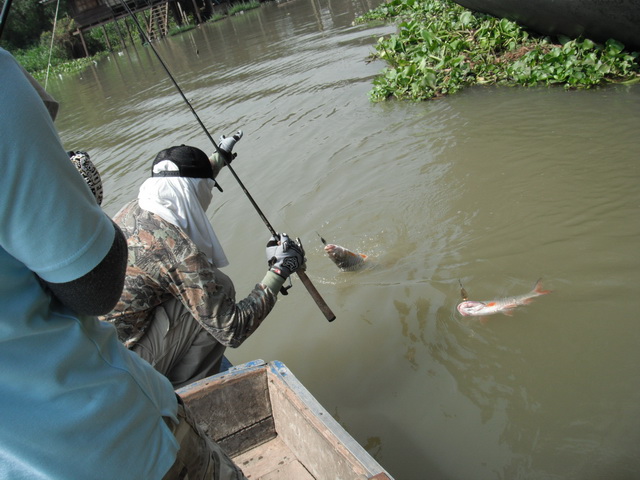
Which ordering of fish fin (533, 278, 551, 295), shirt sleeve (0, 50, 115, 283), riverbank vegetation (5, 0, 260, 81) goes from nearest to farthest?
shirt sleeve (0, 50, 115, 283) → fish fin (533, 278, 551, 295) → riverbank vegetation (5, 0, 260, 81)

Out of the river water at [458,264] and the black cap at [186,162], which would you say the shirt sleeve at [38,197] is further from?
the river water at [458,264]

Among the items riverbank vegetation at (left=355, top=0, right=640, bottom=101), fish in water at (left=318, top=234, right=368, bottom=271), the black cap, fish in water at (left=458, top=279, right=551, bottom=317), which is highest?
the black cap

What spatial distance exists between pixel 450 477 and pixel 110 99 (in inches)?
677

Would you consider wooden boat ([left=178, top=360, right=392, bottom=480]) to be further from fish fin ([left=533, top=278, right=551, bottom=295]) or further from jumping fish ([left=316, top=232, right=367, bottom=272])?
fish fin ([left=533, top=278, right=551, bottom=295])

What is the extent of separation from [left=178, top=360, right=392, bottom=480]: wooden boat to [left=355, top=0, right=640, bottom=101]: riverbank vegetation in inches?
261

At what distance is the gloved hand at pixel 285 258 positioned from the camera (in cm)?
303

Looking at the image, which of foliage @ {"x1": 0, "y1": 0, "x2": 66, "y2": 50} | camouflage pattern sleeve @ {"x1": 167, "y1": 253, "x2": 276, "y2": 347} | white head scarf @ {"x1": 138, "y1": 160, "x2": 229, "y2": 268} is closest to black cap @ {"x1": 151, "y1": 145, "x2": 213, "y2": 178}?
white head scarf @ {"x1": 138, "y1": 160, "x2": 229, "y2": 268}

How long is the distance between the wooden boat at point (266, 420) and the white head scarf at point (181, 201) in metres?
0.82

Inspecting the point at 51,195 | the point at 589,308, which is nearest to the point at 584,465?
the point at 589,308

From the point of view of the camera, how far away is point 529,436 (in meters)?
3.12

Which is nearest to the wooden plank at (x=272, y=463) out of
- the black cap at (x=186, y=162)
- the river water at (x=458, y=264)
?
the river water at (x=458, y=264)

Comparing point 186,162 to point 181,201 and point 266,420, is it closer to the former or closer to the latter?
point 181,201

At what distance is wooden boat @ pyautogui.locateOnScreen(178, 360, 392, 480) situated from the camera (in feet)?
8.98

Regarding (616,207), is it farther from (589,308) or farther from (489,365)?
(489,365)
